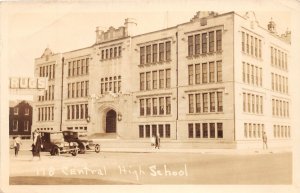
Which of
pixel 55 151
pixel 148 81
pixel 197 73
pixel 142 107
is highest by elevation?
pixel 197 73

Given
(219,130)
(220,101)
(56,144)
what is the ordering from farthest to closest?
1. (56,144)
2. (220,101)
3. (219,130)

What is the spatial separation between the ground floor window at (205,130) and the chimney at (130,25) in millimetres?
2515

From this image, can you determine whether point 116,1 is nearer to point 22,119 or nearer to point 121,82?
point 121,82

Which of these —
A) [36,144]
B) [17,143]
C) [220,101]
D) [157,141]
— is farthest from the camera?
[36,144]

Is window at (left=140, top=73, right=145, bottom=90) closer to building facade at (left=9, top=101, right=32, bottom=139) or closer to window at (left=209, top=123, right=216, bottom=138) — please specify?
window at (left=209, top=123, right=216, bottom=138)

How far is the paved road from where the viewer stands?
32.7ft

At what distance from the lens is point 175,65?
11.1 meters

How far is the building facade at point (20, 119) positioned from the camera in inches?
409

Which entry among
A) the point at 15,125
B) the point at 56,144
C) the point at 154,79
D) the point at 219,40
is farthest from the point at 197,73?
the point at 15,125

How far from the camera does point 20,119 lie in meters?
10.6

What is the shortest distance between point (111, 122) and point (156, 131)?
1.17 meters

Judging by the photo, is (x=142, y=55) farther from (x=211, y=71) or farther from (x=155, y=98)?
(x=211, y=71)

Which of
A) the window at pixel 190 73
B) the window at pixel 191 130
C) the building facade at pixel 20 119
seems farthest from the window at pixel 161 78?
the building facade at pixel 20 119

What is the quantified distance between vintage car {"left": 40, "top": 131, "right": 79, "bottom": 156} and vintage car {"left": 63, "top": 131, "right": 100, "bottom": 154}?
8 centimetres
